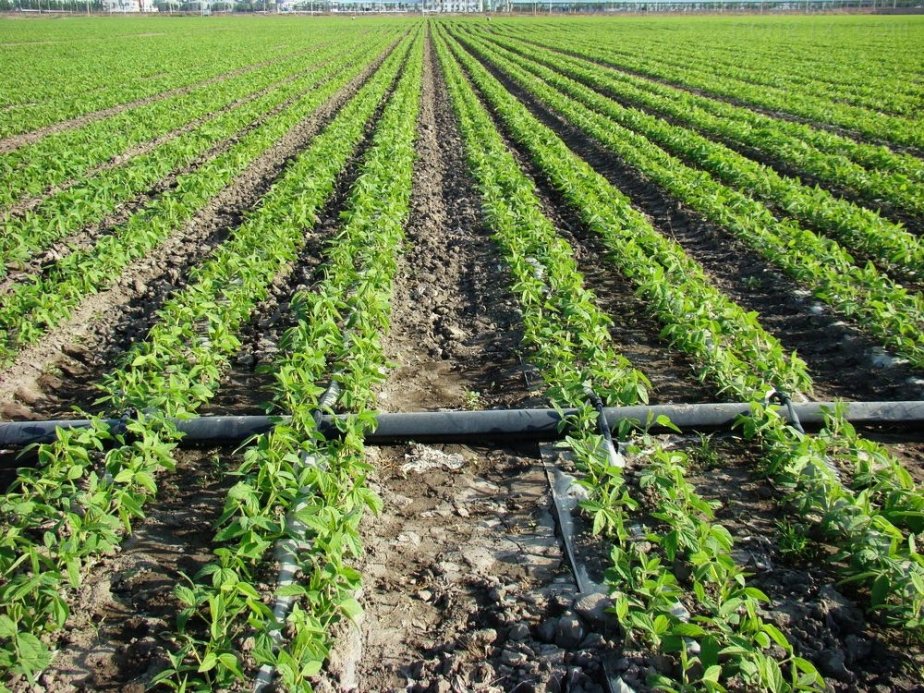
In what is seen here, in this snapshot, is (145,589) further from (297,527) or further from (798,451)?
(798,451)

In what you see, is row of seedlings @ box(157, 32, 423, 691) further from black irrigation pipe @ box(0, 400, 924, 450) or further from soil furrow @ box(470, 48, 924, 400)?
soil furrow @ box(470, 48, 924, 400)

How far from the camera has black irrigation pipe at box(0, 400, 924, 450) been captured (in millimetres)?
4062

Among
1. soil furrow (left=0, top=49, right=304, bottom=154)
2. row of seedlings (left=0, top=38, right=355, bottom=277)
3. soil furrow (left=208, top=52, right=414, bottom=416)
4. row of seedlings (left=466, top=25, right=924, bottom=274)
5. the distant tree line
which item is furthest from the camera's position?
the distant tree line

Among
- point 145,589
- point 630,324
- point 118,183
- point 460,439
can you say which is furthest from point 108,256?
point 630,324

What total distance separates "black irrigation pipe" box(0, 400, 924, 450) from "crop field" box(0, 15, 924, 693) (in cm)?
5

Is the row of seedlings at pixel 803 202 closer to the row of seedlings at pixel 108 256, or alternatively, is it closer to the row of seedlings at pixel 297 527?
the row of seedlings at pixel 297 527

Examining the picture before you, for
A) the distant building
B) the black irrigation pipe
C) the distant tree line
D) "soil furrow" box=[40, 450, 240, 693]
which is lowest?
"soil furrow" box=[40, 450, 240, 693]

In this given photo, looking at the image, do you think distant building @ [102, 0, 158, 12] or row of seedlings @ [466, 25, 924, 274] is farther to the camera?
distant building @ [102, 0, 158, 12]

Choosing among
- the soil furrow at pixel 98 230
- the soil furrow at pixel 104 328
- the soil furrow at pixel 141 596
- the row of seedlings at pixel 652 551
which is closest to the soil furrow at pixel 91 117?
the soil furrow at pixel 98 230

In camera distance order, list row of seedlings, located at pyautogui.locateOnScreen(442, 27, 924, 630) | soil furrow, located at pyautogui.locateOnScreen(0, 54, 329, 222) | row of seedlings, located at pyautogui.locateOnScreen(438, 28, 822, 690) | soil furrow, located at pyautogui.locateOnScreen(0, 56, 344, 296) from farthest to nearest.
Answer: soil furrow, located at pyautogui.locateOnScreen(0, 54, 329, 222)
soil furrow, located at pyautogui.locateOnScreen(0, 56, 344, 296)
row of seedlings, located at pyautogui.locateOnScreen(442, 27, 924, 630)
row of seedlings, located at pyautogui.locateOnScreen(438, 28, 822, 690)

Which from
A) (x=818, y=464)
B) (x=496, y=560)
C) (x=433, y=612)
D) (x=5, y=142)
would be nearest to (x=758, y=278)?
(x=818, y=464)

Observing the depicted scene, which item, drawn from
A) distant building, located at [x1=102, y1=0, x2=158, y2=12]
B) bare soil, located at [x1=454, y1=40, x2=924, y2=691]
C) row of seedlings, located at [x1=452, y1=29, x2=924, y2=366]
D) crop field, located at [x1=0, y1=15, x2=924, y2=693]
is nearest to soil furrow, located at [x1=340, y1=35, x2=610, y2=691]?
crop field, located at [x1=0, y1=15, x2=924, y2=693]

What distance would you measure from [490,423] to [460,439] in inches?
9.2

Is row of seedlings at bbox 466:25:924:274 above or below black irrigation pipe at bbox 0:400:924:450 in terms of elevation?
above
